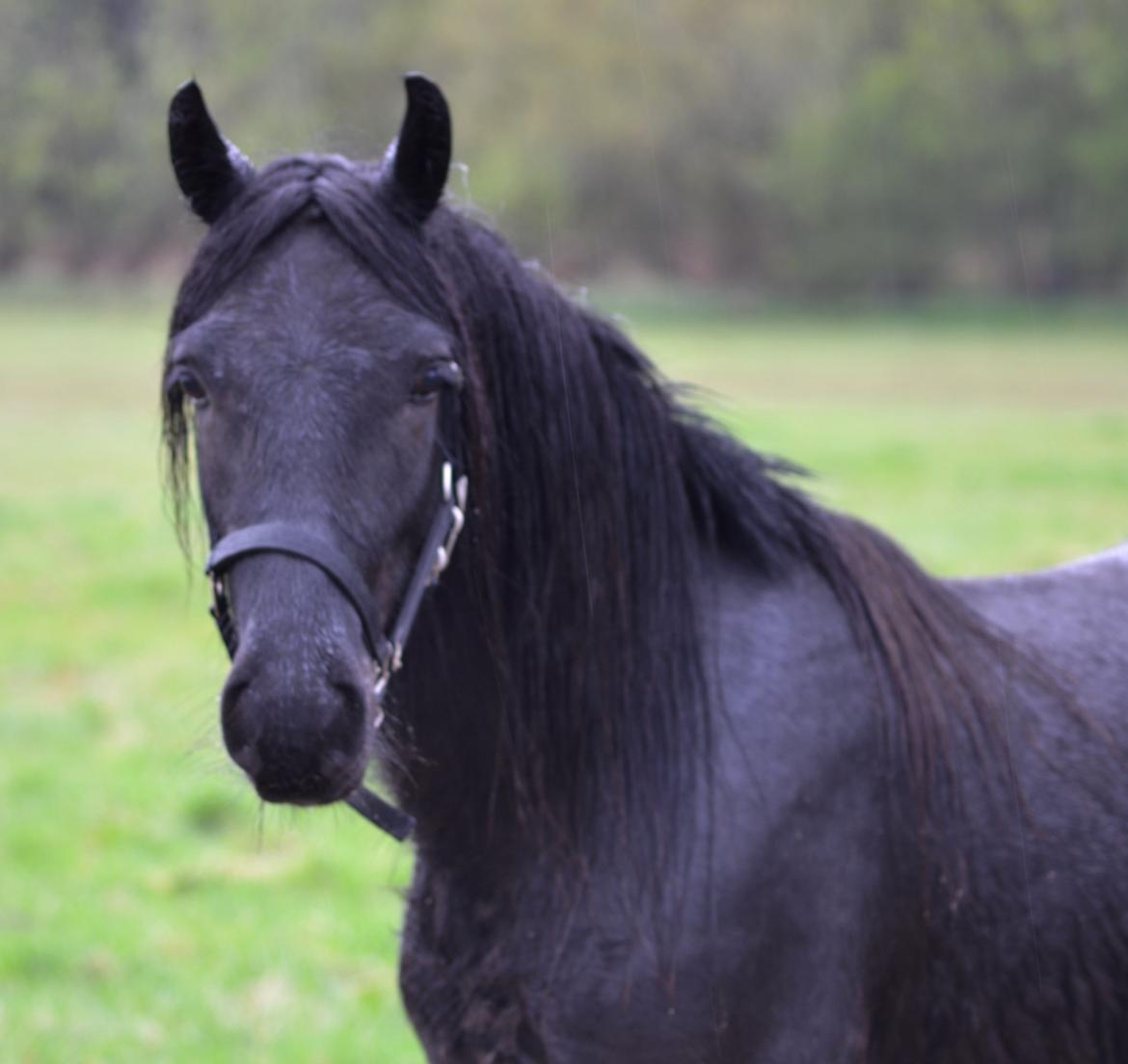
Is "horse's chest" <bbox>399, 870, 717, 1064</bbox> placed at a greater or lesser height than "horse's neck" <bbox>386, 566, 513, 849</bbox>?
lesser

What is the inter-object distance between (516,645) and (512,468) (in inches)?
12.5

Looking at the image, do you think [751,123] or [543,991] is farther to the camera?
[751,123]

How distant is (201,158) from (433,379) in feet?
1.90

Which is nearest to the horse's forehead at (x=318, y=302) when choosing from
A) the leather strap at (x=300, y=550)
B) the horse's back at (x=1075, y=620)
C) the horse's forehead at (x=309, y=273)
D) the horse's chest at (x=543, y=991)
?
the horse's forehead at (x=309, y=273)

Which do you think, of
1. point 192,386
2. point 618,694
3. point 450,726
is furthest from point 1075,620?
point 192,386

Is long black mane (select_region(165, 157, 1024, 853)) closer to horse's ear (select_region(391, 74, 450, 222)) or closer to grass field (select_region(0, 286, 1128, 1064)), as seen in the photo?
horse's ear (select_region(391, 74, 450, 222))

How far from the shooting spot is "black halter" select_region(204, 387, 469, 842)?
2088 mm

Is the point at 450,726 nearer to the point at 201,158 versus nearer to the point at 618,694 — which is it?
the point at 618,694

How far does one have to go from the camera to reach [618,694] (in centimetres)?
259

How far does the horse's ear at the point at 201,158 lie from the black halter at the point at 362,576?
1.79ft

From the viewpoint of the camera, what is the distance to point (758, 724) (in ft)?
8.39

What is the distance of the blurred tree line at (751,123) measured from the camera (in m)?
43.9

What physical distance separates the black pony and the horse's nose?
12 cm

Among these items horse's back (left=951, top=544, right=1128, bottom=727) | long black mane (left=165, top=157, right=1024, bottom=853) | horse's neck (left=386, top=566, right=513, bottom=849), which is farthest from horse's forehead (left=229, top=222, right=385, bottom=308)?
horse's back (left=951, top=544, right=1128, bottom=727)
